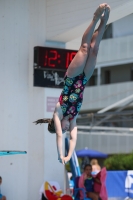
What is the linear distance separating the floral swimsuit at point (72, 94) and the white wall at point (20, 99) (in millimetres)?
3200

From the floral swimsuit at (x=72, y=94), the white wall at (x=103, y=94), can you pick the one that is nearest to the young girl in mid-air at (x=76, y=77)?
the floral swimsuit at (x=72, y=94)

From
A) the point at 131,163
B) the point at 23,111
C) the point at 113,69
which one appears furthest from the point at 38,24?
the point at 113,69

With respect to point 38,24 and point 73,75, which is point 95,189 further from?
point 73,75

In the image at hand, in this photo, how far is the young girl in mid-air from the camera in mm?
6234

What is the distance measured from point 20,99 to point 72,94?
132 inches

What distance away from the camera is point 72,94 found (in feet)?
21.0

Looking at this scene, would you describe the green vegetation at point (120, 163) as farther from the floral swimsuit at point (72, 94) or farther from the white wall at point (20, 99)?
the floral swimsuit at point (72, 94)

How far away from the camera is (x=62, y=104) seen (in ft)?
21.0

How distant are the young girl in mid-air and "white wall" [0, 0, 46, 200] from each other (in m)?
3.11

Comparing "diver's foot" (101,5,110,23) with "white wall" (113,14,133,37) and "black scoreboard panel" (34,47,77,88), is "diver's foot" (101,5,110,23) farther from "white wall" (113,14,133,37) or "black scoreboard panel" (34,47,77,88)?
"white wall" (113,14,133,37)

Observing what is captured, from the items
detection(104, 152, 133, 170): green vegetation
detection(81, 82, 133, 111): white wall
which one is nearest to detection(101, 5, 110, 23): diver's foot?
detection(104, 152, 133, 170): green vegetation

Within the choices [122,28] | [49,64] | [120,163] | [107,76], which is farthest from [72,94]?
[107,76]

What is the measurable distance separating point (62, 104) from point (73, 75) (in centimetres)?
38

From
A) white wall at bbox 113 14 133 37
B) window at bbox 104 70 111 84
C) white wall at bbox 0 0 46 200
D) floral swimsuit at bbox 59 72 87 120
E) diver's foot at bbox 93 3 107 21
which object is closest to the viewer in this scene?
diver's foot at bbox 93 3 107 21
